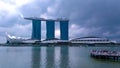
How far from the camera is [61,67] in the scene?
133 ft

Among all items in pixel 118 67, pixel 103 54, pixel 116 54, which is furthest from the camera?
pixel 103 54

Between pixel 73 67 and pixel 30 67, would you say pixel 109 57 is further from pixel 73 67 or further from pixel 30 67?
pixel 30 67

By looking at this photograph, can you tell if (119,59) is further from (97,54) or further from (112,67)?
(112,67)

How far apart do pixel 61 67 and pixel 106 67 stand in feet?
22.0

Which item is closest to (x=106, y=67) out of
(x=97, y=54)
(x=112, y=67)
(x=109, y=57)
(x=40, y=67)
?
(x=112, y=67)

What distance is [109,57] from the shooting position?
53.7m

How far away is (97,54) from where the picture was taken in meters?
57.4

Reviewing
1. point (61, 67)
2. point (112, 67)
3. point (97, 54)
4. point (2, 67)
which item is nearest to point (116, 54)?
point (97, 54)

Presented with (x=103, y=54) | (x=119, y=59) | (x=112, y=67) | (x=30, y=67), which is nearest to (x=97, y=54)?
(x=103, y=54)

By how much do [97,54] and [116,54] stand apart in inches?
273

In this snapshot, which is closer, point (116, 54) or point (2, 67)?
point (2, 67)

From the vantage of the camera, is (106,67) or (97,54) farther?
(97,54)

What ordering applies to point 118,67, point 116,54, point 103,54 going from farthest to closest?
point 103,54 → point 116,54 → point 118,67

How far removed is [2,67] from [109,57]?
72.7ft
